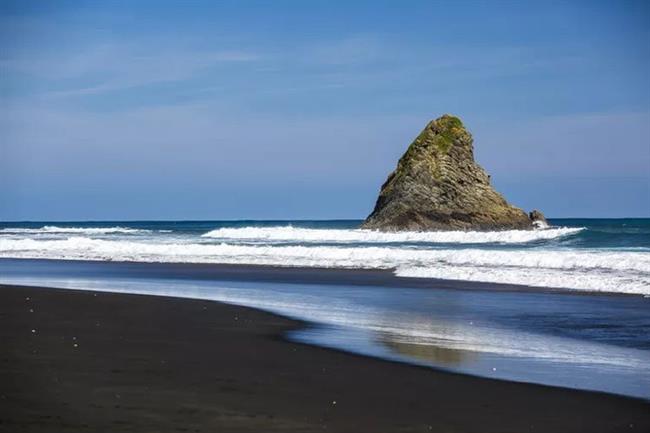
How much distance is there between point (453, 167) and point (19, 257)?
3613cm

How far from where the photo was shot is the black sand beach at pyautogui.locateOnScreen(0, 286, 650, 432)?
7.14 m

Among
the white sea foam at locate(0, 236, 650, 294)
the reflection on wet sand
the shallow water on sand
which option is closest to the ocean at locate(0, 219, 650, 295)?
the white sea foam at locate(0, 236, 650, 294)

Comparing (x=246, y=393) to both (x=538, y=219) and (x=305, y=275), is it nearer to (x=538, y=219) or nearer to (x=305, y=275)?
(x=305, y=275)

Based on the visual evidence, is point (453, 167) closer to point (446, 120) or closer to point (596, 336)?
point (446, 120)

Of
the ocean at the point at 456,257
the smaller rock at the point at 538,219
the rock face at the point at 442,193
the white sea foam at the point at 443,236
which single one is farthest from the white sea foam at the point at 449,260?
the smaller rock at the point at 538,219

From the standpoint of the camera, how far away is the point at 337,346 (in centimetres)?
1182

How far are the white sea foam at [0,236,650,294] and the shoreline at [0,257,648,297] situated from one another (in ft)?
2.87

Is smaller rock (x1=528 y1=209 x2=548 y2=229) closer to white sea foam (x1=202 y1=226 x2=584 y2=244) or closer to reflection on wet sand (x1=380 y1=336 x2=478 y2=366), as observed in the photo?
white sea foam (x1=202 y1=226 x2=584 y2=244)

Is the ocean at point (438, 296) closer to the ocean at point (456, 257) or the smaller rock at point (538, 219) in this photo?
the ocean at point (456, 257)

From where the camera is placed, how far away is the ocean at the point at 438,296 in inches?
436

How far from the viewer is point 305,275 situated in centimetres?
2750

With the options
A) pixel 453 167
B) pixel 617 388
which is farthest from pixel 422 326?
pixel 453 167

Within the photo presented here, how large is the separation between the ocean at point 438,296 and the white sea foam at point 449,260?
6cm

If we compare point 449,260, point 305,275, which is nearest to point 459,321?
point 305,275
